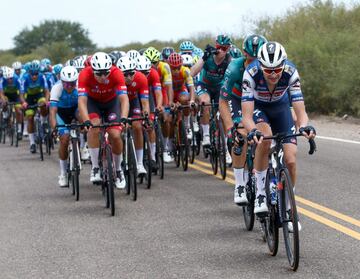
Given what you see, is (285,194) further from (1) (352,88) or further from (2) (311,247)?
(1) (352,88)

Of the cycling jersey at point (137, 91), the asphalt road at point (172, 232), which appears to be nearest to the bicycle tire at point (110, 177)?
the asphalt road at point (172, 232)

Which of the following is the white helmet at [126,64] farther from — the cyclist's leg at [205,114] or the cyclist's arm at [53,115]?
the cyclist's leg at [205,114]

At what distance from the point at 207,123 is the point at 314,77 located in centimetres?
1008

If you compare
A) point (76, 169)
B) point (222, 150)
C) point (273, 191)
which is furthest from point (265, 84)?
point (222, 150)

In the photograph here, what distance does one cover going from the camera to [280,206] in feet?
24.4

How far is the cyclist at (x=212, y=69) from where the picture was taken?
527 inches

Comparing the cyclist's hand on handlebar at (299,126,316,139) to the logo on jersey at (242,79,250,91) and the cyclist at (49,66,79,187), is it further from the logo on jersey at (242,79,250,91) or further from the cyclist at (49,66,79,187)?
the cyclist at (49,66,79,187)

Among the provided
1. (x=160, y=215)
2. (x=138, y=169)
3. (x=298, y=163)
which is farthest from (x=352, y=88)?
(x=160, y=215)

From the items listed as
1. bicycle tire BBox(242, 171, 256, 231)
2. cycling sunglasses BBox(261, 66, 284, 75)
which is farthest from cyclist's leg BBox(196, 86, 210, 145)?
cycling sunglasses BBox(261, 66, 284, 75)

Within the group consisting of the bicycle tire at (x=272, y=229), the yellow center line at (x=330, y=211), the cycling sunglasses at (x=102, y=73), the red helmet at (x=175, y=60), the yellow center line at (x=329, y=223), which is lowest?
the yellow center line at (x=329, y=223)

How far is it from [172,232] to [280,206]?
2.15 m

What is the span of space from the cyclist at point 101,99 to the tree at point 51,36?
322 feet

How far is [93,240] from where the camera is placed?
9094 millimetres

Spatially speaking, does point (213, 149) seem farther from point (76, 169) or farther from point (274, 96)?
point (274, 96)
